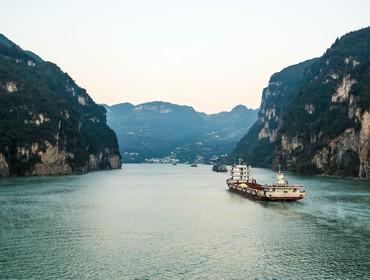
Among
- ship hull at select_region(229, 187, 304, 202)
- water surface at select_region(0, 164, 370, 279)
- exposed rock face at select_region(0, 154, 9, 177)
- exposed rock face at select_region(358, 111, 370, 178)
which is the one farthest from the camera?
exposed rock face at select_region(0, 154, 9, 177)

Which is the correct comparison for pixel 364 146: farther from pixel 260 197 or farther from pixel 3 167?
pixel 3 167

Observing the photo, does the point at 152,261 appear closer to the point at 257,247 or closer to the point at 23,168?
the point at 257,247

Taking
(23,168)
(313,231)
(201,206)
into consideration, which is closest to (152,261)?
(313,231)

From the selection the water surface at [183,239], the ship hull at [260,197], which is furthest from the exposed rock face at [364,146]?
the water surface at [183,239]

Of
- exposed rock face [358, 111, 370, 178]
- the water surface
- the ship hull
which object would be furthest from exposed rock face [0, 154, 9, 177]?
exposed rock face [358, 111, 370, 178]

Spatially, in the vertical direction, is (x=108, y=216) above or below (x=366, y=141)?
below

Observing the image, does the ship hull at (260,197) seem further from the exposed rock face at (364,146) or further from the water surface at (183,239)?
the exposed rock face at (364,146)

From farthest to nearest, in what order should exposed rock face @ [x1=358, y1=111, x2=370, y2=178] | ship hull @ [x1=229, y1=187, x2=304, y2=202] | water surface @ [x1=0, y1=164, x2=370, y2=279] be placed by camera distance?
exposed rock face @ [x1=358, y1=111, x2=370, y2=178] < ship hull @ [x1=229, y1=187, x2=304, y2=202] < water surface @ [x1=0, y1=164, x2=370, y2=279]

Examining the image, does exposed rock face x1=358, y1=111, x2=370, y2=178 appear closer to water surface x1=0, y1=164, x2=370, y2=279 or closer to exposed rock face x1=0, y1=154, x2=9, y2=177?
water surface x1=0, y1=164, x2=370, y2=279

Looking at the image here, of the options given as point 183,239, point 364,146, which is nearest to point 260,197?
point 183,239
